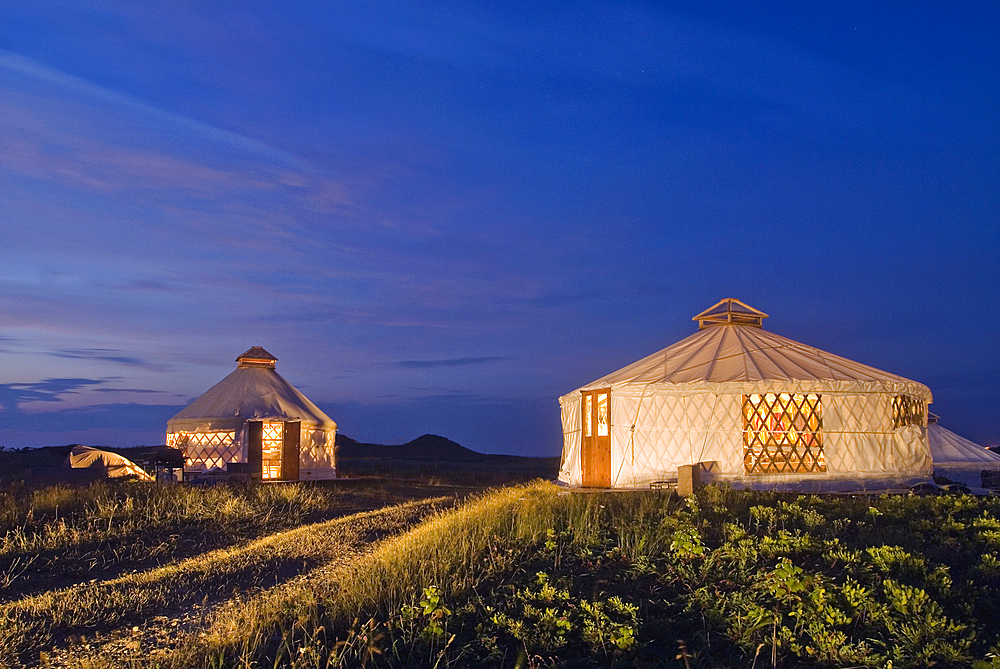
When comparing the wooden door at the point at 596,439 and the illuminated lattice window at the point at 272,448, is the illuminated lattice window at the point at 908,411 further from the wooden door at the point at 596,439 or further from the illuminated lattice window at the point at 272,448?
the illuminated lattice window at the point at 272,448

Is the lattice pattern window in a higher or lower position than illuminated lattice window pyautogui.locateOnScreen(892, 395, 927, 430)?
lower

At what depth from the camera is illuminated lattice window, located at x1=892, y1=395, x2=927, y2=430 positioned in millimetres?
12008

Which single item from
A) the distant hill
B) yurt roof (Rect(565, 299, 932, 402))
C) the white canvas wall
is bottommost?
the distant hill

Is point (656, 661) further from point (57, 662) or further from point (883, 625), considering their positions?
point (57, 662)

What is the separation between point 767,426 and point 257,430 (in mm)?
11519

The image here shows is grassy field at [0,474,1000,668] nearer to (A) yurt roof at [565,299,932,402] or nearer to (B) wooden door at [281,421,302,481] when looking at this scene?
(A) yurt roof at [565,299,932,402]

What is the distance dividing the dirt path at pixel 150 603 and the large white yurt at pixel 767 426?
5607 mm

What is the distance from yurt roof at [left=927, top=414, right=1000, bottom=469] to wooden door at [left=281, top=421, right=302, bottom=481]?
1317 centimetres

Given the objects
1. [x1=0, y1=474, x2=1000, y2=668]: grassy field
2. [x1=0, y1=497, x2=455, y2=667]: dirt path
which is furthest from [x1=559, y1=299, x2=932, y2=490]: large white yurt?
[x1=0, y1=497, x2=455, y2=667]: dirt path

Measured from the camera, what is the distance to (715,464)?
450 inches

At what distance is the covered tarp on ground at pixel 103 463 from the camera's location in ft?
48.5

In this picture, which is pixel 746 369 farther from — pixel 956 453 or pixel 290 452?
pixel 290 452

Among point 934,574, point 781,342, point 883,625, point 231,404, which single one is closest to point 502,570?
point 883,625

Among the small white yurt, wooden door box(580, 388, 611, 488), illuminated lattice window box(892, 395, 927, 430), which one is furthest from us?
the small white yurt
